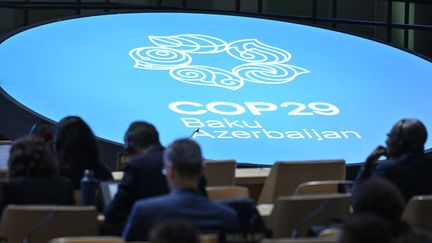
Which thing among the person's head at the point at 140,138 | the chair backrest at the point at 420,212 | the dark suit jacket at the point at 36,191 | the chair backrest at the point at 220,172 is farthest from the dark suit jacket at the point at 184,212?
the chair backrest at the point at 220,172

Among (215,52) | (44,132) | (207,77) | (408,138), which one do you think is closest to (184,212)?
(408,138)

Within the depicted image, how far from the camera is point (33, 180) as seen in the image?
5691 millimetres

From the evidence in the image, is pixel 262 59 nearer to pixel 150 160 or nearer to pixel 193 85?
pixel 193 85

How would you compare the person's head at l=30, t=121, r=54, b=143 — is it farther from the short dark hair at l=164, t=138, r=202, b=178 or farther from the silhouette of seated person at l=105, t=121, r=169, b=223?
the short dark hair at l=164, t=138, r=202, b=178

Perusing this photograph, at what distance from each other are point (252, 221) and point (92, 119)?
15.2ft

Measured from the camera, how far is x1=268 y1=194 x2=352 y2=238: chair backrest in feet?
18.7

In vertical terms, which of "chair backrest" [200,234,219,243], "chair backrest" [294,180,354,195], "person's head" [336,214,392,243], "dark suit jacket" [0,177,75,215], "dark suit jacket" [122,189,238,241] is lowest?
"chair backrest" [294,180,354,195]

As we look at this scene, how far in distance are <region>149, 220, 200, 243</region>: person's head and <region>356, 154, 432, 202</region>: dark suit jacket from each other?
8.78ft

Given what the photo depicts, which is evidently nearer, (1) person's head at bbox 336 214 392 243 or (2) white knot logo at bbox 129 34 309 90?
(1) person's head at bbox 336 214 392 243

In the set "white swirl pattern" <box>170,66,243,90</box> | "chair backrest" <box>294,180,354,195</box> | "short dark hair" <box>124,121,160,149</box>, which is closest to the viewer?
"short dark hair" <box>124,121,160,149</box>

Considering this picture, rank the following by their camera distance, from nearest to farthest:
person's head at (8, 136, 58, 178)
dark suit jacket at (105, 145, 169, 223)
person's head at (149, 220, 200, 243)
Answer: person's head at (149, 220, 200, 243) < person's head at (8, 136, 58, 178) < dark suit jacket at (105, 145, 169, 223)

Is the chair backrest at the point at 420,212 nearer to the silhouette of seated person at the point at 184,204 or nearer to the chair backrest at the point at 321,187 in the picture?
the chair backrest at the point at 321,187

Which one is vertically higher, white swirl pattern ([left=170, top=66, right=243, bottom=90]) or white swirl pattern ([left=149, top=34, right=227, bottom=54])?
white swirl pattern ([left=149, top=34, right=227, bottom=54])

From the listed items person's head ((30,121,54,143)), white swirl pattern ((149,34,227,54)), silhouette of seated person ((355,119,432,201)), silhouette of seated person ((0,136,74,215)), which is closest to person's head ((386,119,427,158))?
silhouette of seated person ((355,119,432,201))
